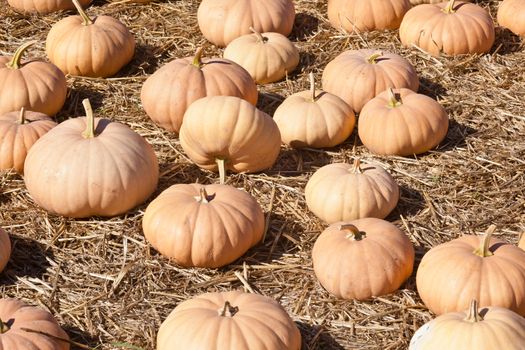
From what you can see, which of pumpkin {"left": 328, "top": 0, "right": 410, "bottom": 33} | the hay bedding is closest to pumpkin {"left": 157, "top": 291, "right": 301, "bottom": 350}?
the hay bedding

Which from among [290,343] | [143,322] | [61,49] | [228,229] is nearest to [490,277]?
[290,343]

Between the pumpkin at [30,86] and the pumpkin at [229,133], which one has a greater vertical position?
the pumpkin at [229,133]

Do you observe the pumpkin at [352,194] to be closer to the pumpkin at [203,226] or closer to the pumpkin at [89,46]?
the pumpkin at [203,226]

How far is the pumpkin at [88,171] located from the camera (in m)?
5.09

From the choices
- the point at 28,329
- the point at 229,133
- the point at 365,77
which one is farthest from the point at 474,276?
the point at 365,77

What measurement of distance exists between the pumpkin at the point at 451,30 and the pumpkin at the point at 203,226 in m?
2.72

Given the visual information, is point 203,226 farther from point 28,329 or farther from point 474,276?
point 474,276

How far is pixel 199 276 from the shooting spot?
187 inches

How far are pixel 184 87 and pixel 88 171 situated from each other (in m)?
1.13

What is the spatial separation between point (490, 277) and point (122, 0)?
193 inches

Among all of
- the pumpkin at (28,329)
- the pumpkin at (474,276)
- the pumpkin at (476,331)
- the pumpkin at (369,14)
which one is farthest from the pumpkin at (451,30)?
the pumpkin at (28,329)

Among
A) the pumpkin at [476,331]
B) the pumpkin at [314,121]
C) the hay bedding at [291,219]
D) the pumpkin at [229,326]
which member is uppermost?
the pumpkin at [476,331]

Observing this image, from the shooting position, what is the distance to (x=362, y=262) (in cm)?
446

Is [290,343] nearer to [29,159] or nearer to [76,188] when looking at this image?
[76,188]
